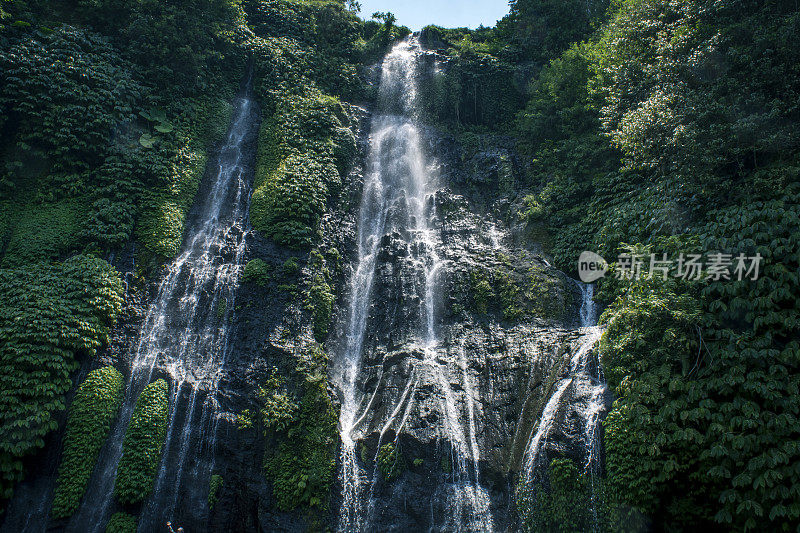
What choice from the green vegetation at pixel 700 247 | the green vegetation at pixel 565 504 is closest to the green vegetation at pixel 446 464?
the green vegetation at pixel 565 504

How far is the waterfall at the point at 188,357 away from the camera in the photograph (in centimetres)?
1002

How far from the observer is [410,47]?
26.5m

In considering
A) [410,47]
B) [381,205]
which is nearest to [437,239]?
[381,205]

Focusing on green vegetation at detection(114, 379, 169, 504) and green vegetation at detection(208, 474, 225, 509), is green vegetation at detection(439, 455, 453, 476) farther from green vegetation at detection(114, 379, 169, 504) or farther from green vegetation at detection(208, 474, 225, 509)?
green vegetation at detection(114, 379, 169, 504)

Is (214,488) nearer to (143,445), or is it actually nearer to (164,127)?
(143,445)

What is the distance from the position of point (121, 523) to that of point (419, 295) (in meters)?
9.74

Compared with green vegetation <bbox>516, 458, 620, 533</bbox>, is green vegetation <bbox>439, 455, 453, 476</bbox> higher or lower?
higher

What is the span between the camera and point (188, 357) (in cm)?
1188

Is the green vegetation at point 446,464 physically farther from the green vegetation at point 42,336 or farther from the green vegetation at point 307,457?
the green vegetation at point 42,336

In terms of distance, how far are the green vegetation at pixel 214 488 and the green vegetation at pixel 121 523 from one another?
5.37 feet

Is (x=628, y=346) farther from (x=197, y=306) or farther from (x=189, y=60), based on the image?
(x=189, y=60)

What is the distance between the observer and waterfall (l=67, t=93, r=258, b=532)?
10.0m

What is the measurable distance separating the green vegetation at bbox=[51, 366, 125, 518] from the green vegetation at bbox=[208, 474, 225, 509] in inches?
108

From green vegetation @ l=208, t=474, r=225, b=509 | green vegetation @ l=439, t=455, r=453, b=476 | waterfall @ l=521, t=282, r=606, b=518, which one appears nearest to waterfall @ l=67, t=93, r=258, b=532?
green vegetation @ l=208, t=474, r=225, b=509
